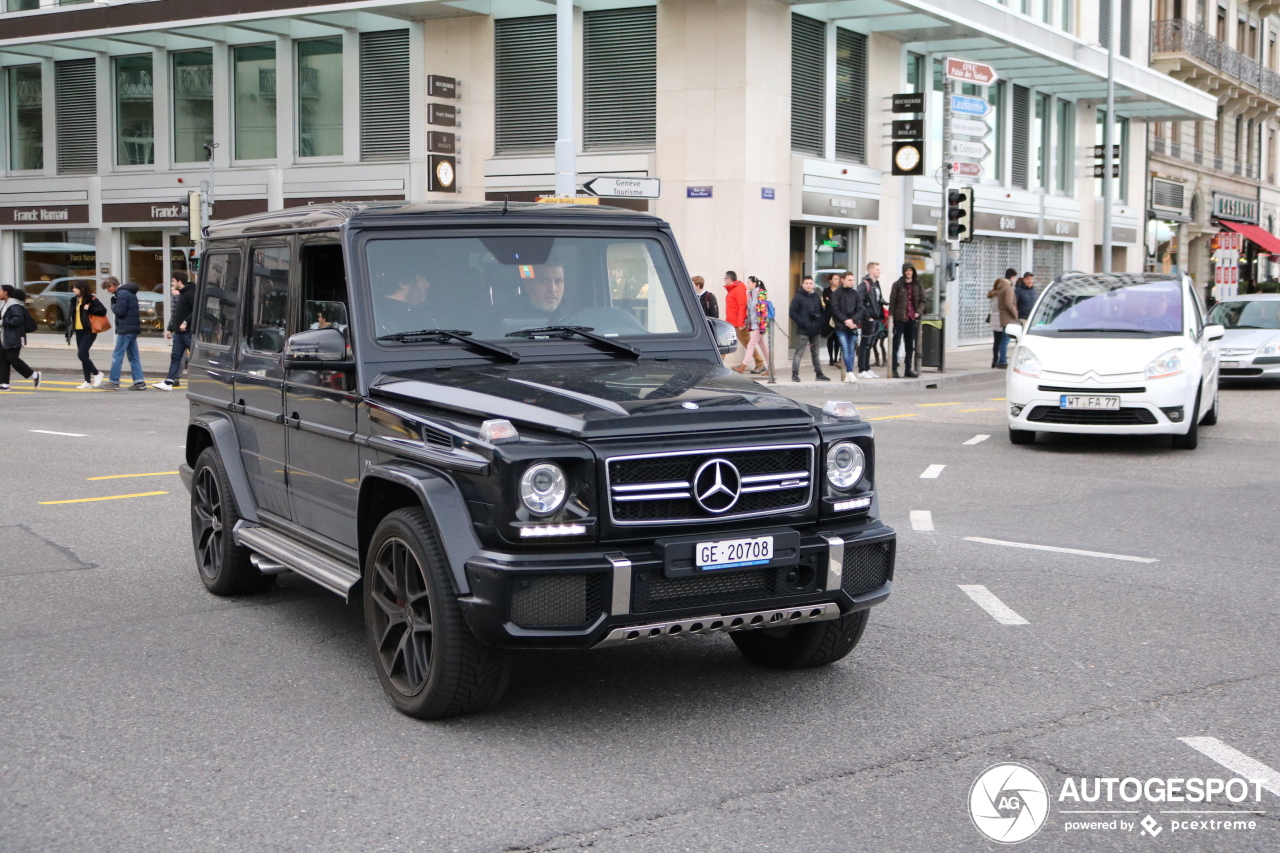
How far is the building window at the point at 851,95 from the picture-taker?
28688 millimetres

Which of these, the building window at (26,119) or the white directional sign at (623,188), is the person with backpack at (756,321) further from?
the building window at (26,119)

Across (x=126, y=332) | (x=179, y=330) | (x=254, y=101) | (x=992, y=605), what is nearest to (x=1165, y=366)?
(x=992, y=605)

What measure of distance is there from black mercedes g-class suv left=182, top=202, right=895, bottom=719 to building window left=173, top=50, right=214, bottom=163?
2705cm

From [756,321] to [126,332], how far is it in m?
9.92

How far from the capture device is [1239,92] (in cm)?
5234

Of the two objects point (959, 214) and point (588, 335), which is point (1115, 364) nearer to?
point (588, 335)

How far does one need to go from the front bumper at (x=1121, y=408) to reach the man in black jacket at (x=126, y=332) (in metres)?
13.4

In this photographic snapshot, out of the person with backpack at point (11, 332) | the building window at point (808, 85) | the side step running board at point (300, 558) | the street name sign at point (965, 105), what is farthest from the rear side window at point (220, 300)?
the building window at point (808, 85)

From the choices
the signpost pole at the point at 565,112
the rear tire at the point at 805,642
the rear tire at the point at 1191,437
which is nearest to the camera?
the rear tire at the point at 805,642

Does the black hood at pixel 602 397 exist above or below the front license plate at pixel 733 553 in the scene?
above

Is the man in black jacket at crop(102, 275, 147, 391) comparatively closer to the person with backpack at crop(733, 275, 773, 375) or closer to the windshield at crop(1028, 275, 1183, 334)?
the person with backpack at crop(733, 275, 773, 375)

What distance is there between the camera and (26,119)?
34.4 metres

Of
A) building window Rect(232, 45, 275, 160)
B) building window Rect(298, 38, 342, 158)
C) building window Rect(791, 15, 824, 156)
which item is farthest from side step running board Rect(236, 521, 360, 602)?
building window Rect(232, 45, 275, 160)

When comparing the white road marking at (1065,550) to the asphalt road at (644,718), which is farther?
the white road marking at (1065,550)
